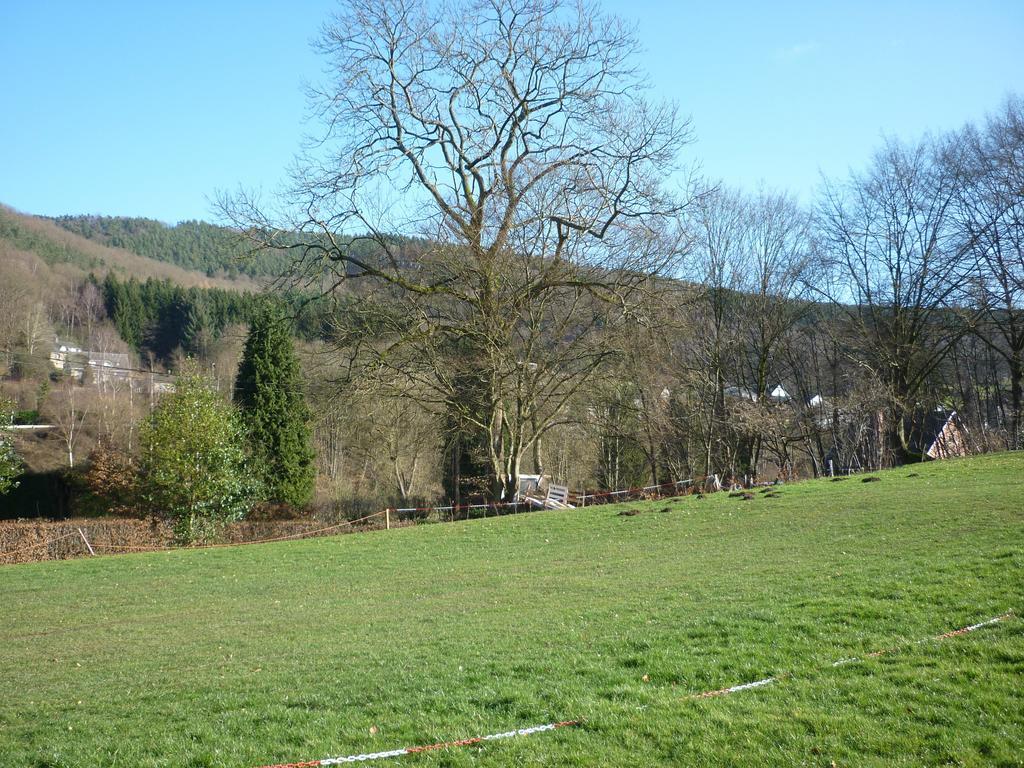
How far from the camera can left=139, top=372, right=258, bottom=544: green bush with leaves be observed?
28.4 metres

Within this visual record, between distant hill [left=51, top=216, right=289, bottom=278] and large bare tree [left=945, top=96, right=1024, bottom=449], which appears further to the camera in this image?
distant hill [left=51, top=216, right=289, bottom=278]

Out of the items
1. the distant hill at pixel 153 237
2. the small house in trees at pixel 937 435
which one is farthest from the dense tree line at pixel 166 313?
the small house in trees at pixel 937 435

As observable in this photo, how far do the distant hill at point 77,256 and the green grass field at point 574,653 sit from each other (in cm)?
5529

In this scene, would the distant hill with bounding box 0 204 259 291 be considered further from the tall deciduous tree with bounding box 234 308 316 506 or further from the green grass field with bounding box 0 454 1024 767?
the green grass field with bounding box 0 454 1024 767

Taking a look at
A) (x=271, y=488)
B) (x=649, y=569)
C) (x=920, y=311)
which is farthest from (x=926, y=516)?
(x=271, y=488)

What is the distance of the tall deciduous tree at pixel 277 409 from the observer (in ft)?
126

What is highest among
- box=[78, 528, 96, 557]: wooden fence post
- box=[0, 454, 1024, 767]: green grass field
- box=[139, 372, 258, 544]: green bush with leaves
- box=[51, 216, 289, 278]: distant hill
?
box=[51, 216, 289, 278]: distant hill

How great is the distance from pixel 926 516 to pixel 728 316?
2706cm

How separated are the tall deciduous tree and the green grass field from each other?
20858 mm

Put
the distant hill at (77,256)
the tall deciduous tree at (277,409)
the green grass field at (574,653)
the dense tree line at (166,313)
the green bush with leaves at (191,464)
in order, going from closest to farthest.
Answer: the green grass field at (574,653) → the green bush with leaves at (191,464) → the tall deciduous tree at (277,409) → the dense tree line at (166,313) → the distant hill at (77,256)

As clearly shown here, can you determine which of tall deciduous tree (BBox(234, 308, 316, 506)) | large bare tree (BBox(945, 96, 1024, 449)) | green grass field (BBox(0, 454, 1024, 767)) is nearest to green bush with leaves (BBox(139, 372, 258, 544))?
tall deciduous tree (BBox(234, 308, 316, 506))

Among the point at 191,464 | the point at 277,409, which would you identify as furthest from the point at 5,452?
the point at 277,409

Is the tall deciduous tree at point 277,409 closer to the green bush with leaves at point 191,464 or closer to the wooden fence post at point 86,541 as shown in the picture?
the green bush with leaves at point 191,464

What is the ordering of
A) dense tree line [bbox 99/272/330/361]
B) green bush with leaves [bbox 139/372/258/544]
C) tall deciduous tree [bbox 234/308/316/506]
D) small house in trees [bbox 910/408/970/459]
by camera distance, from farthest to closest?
dense tree line [bbox 99/272/330/361] → small house in trees [bbox 910/408/970/459] → tall deciduous tree [bbox 234/308/316/506] → green bush with leaves [bbox 139/372/258/544]
